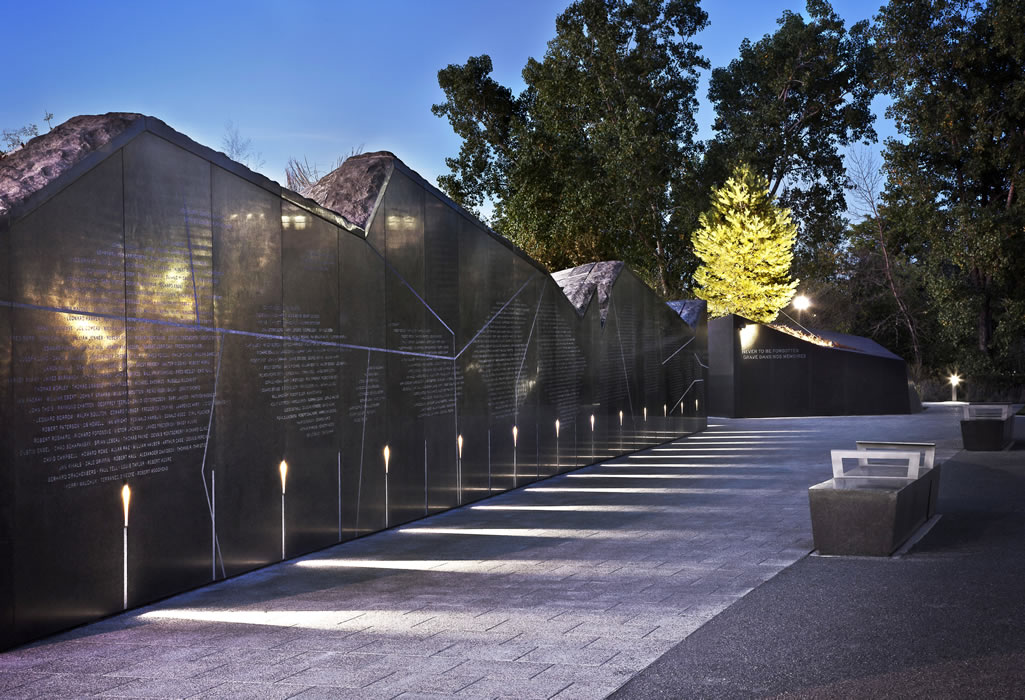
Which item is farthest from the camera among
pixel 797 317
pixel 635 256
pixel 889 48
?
pixel 797 317

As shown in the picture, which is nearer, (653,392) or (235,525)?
(235,525)

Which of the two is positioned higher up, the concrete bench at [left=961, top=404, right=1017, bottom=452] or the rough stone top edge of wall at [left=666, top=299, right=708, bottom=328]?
the rough stone top edge of wall at [left=666, top=299, right=708, bottom=328]

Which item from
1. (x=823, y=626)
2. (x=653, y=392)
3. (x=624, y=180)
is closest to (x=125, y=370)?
(x=823, y=626)

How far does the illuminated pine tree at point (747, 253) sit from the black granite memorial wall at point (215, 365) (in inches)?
890

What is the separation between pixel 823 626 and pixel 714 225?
3097 centimetres

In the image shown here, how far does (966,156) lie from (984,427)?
673 inches

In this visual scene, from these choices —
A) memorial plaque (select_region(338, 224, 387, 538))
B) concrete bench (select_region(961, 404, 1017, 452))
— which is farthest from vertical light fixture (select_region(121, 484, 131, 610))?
concrete bench (select_region(961, 404, 1017, 452))

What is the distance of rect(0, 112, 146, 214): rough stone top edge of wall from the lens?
662 cm

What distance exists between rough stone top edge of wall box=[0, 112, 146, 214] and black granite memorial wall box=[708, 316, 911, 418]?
22.5 meters

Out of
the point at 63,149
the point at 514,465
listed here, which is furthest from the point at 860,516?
the point at 63,149

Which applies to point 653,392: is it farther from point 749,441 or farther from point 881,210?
point 881,210

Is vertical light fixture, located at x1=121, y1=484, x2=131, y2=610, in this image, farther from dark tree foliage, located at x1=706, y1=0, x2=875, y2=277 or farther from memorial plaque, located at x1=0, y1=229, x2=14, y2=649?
dark tree foliage, located at x1=706, y1=0, x2=875, y2=277

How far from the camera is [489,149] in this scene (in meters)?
43.3

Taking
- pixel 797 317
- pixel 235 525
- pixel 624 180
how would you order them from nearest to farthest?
pixel 235 525 < pixel 624 180 < pixel 797 317
